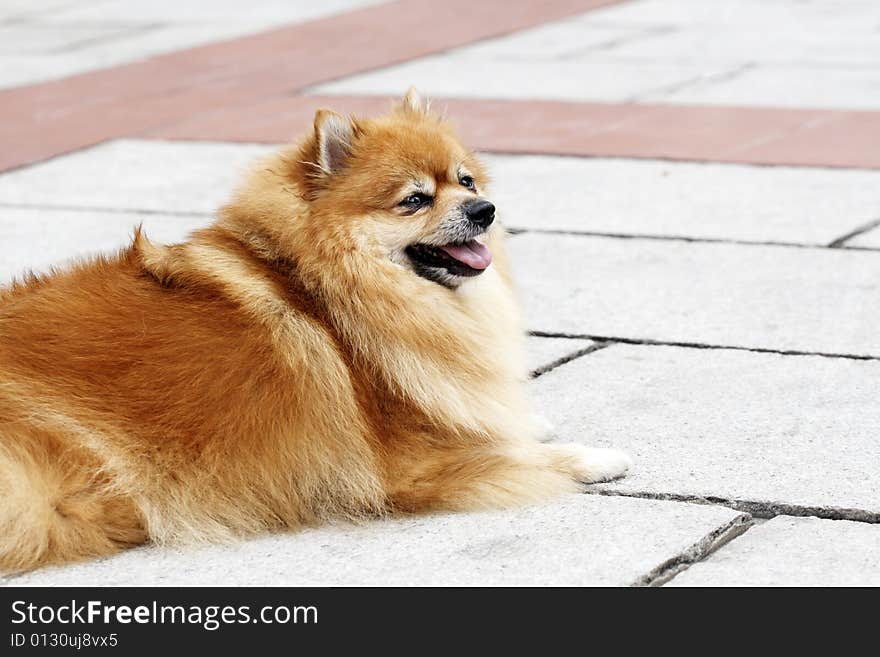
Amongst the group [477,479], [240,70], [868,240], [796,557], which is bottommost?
[868,240]

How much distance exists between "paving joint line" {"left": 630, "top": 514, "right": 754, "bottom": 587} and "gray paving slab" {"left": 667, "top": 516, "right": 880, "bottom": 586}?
2 cm

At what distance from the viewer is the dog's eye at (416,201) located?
477cm

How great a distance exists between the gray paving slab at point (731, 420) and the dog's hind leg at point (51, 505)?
157 cm

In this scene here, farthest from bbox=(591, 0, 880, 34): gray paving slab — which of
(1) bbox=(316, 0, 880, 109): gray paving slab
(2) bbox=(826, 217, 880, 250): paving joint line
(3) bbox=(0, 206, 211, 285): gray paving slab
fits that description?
(3) bbox=(0, 206, 211, 285): gray paving slab

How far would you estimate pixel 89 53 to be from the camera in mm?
13625

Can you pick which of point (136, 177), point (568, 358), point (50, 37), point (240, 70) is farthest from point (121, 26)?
point (568, 358)

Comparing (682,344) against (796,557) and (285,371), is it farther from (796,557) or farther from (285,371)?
(285,371)

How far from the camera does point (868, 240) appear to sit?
7586mm

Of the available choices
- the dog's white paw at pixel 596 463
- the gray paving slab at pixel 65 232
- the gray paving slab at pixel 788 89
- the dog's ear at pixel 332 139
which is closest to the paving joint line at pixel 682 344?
the dog's white paw at pixel 596 463

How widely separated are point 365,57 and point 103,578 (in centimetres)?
921

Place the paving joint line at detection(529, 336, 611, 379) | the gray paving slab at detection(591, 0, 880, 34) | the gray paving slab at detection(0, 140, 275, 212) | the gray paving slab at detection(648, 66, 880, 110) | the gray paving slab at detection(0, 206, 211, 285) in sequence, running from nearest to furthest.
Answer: the paving joint line at detection(529, 336, 611, 379) → the gray paving slab at detection(0, 206, 211, 285) → the gray paving slab at detection(0, 140, 275, 212) → the gray paving slab at detection(648, 66, 880, 110) → the gray paving slab at detection(591, 0, 880, 34)

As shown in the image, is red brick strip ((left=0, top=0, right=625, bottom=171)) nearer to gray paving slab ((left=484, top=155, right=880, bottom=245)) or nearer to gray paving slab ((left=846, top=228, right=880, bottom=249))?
gray paving slab ((left=484, top=155, right=880, bottom=245))

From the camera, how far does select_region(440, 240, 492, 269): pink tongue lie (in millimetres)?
4871

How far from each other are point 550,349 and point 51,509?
260cm
